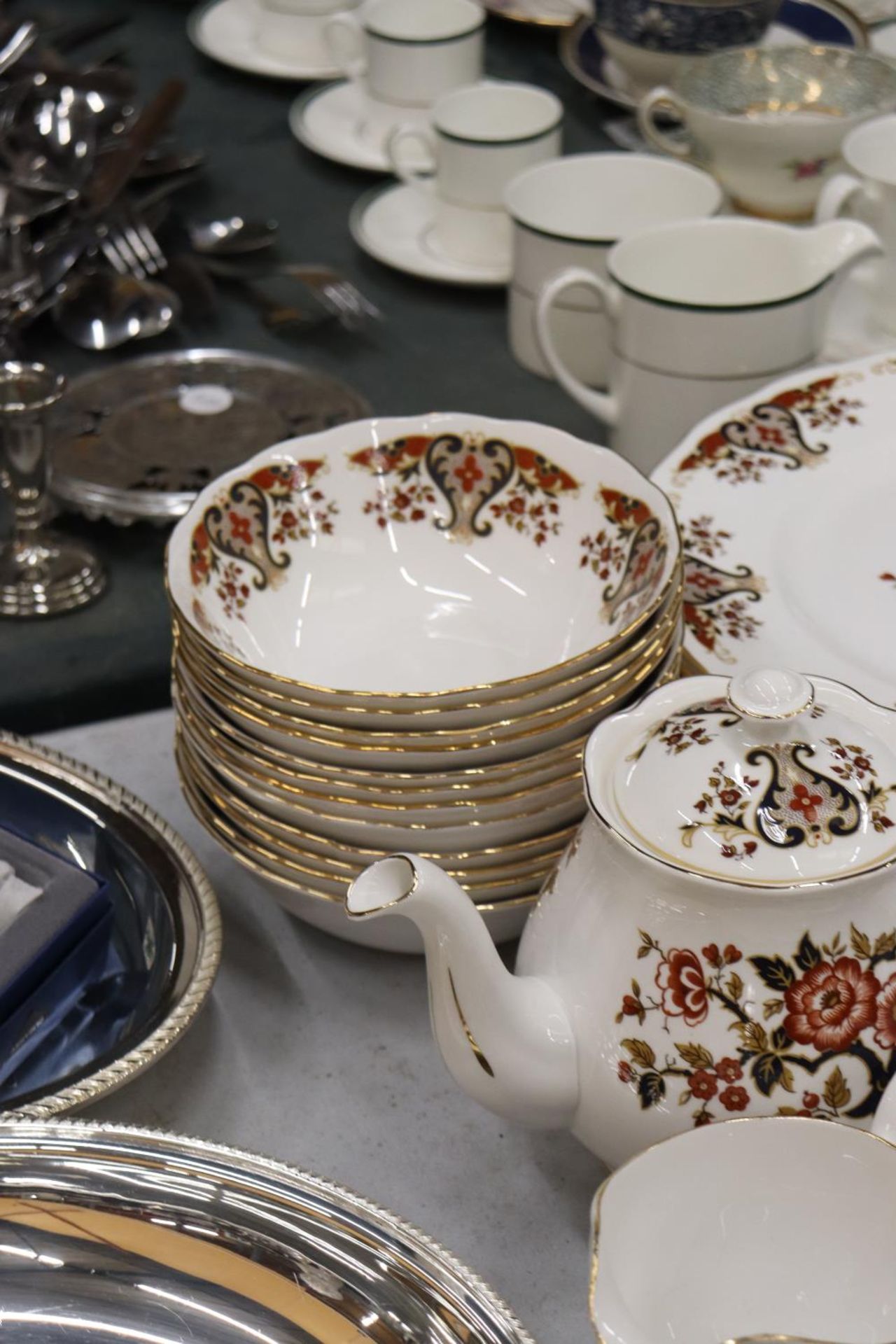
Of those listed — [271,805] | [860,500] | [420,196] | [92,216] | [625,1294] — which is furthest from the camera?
[420,196]

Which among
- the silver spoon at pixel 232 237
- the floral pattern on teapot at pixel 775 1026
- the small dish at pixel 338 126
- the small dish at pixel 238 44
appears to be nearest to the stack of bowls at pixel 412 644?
the floral pattern on teapot at pixel 775 1026

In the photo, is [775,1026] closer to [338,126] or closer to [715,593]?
[715,593]

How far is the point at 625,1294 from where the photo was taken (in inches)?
→ 14.4

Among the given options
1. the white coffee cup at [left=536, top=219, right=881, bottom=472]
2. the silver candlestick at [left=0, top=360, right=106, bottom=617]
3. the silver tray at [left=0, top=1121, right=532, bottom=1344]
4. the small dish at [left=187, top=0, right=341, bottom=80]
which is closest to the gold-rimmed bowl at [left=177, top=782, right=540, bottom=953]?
the silver tray at [left=0, top=1121, right=532, bottom=1344]

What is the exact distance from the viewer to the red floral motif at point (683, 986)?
1.33 ft

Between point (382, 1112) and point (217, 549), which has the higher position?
point (217, 549)

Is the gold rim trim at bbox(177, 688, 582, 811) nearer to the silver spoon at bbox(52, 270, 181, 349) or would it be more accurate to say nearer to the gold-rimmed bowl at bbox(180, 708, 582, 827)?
the gold-rimmed bowl at bbox(180, 708, 582, 827)

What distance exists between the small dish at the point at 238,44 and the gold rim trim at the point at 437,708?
932 millimetres

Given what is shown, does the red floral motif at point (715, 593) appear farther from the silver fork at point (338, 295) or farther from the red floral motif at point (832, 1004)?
the silver fork at point (338, 295)

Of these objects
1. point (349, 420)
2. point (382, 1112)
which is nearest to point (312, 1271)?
point (382, 1112)

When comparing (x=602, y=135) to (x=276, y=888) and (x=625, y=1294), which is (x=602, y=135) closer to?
(x=276, y=888)

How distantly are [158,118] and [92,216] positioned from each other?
0.44 feet

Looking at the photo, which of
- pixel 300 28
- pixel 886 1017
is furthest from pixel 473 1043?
pixel 300 28

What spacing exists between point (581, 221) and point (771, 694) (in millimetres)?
633
